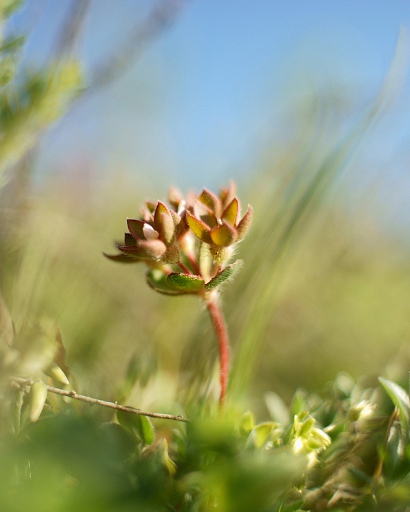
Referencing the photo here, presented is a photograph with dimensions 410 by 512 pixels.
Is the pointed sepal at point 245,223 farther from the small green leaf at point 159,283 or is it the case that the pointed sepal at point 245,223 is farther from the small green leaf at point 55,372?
the small green leaf at point 55,372

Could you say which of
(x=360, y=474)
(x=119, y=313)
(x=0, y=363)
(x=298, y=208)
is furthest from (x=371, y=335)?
(x=0, y=363)

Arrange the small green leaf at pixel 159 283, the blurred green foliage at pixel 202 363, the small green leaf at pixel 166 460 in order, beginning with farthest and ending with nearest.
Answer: the small green leaf at pixel 159 283 < the small green leaf at pixel 166 460 < the blurred green foliage at pixel 202 363

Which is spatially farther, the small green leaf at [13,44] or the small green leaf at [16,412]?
the small green leaf at [13,44]

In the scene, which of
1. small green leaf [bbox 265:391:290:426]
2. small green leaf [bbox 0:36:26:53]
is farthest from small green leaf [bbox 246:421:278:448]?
small green leaf [bbox 0:36:26:53]

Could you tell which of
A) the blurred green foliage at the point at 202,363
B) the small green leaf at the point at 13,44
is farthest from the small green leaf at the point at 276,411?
the small green leaf at the point at 13,44

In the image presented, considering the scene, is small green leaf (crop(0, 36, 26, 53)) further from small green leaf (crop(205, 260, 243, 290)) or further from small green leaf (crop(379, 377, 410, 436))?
small green leaf (crop(379, 377, 410, 436))

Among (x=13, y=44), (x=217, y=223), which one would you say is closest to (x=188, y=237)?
(x=217, y=223)

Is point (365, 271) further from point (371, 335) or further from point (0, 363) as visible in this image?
point (0, 363)

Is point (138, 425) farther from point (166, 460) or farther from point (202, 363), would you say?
point (202, 363)
